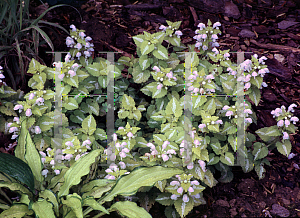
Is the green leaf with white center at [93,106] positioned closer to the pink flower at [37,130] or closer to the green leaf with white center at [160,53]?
the pink flower at [37,130]

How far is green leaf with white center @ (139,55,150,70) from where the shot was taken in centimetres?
263

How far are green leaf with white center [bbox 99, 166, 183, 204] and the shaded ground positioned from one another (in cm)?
78

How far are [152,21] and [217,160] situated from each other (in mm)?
2189

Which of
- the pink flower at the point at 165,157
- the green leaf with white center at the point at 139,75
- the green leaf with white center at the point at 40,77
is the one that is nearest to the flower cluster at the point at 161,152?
the pink flower at the point at 165,157

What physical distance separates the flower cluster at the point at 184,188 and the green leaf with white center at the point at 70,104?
1092mm

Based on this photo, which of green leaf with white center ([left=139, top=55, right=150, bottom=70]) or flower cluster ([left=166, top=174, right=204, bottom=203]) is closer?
flower cluster ([left=166, top=174, right=204, bottom=203])

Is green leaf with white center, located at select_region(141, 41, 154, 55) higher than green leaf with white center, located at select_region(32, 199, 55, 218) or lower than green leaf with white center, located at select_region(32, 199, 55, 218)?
higher

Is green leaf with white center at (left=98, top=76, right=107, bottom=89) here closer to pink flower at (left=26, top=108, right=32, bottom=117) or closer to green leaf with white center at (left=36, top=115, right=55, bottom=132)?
green leaf with white center at (left=36, top=115, right=55, bottom=132)

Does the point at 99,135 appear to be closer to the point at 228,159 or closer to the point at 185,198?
the point at 185,198

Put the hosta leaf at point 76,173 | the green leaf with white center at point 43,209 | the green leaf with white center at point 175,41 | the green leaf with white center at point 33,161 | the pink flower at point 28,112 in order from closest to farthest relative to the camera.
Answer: the green leaf with white center at point 43,209
the hosta leaf at point 76,173
the green leaf with white center at point 33,161
the pink flower at point 28,112
the green leaf with white center at point 175,41

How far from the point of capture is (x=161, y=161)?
227 cm

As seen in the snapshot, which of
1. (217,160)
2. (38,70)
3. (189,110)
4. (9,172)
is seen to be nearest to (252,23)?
(189,110)

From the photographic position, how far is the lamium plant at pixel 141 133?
198cm

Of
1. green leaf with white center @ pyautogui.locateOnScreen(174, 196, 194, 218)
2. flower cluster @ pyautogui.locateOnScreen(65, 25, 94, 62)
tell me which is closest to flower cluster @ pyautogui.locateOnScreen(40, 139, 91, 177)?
green leaf with white center @ pyautogui.locateOnScreen(174, 196, 194, 218)
